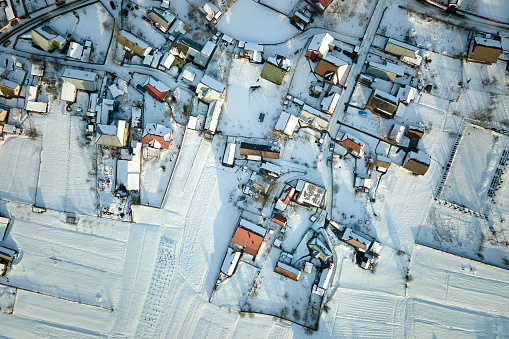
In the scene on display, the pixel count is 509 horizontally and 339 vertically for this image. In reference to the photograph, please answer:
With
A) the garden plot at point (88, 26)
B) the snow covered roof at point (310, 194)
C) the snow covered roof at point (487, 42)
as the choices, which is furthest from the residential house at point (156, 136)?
the snow covered roof at point (487, 42)

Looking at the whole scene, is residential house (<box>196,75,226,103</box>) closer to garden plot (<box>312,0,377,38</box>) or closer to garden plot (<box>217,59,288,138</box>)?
garden plot (<box>217,59,288,138</box>)

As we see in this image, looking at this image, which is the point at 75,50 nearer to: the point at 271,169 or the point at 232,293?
the point at 271,169

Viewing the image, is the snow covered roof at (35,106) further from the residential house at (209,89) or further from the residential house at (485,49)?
the residential house at (485,49)

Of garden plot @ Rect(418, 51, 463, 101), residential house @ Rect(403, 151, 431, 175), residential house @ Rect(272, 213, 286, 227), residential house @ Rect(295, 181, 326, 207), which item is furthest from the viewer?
garden plot @ Rect(418, 51, 463, 101)

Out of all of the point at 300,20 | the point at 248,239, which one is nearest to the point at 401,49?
the point at 300,20

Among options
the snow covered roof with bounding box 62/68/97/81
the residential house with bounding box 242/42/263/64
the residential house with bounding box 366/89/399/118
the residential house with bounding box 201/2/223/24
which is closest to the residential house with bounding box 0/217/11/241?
the snow covered roof with bounding box 62/68/97/81

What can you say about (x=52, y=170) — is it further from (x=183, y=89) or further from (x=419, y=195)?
(x=419, y=195)
